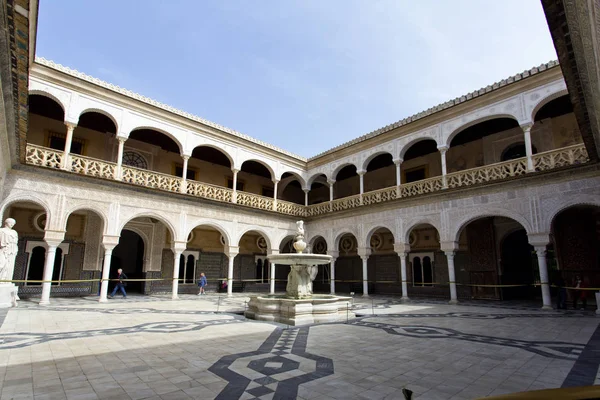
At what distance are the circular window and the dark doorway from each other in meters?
15.3

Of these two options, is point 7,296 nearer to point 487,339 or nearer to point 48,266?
point 48,266

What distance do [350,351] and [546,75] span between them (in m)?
10.8

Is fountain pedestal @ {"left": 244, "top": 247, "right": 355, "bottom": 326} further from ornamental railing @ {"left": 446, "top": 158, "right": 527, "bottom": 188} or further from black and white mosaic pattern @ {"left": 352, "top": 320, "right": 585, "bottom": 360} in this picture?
ornamental railing @ {"left": 446, "top": 158, "right": 527, "bottom": 188}

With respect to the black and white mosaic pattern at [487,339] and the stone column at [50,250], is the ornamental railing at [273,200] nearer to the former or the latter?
the stone column at [50,250]

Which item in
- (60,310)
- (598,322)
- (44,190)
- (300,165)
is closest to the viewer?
(598,322)

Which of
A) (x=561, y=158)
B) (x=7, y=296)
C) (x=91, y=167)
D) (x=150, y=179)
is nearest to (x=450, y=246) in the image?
(x=561, y=158)

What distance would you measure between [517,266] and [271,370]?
14.1 meters

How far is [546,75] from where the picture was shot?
1052cm

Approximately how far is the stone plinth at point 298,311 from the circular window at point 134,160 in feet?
32.4

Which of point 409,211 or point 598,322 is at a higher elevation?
point 409,211

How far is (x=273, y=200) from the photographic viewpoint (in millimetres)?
16438

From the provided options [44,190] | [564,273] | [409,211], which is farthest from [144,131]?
[564,273]

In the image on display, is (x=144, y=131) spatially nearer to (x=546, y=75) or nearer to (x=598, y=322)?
(x=546, y=75)

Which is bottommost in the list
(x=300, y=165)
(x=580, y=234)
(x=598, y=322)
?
(x=598, y=322)
